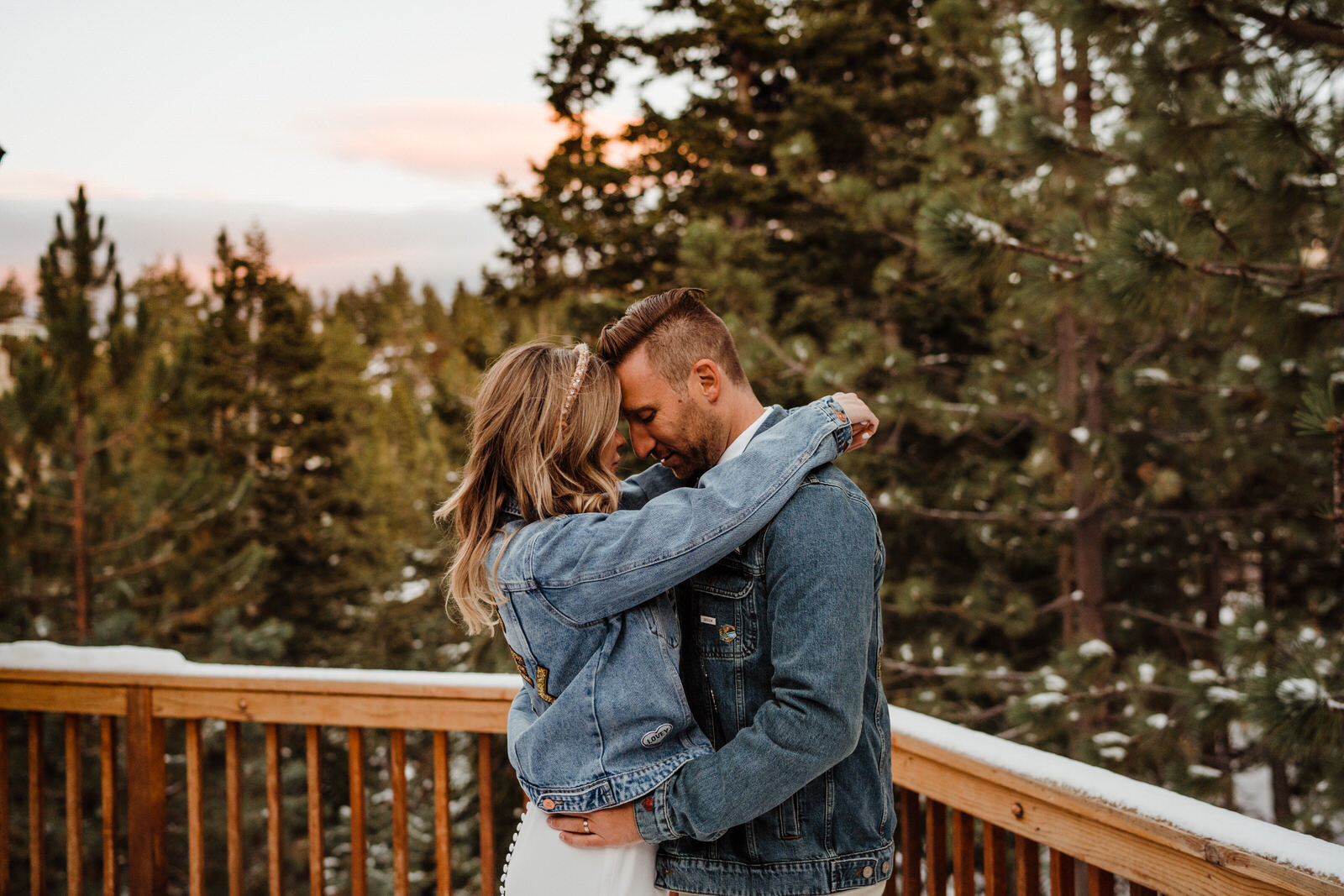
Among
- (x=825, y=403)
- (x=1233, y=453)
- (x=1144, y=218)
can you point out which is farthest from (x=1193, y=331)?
(x=825, y=403)

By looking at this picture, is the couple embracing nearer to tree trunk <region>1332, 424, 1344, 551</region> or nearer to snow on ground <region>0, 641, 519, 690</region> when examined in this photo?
snow on ground <region>0, 641, 519, 690</region>

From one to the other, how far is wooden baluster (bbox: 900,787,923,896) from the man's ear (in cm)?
97

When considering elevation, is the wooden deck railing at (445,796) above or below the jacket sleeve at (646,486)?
below

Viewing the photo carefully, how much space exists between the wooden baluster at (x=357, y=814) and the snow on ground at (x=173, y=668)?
159 mm

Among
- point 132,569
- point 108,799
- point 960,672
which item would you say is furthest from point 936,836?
point 132,569

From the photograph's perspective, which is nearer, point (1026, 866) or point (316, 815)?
point (1026, 866)

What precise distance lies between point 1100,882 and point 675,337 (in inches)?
46.8

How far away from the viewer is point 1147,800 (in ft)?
4.51

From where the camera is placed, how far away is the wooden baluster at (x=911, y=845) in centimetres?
189

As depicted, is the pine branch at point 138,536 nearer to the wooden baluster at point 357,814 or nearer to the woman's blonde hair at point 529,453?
the wooden baluster at point 357,814

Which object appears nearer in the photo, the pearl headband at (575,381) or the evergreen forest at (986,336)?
the pearl headband at (575,381)

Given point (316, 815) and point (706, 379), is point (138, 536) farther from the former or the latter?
point (706, 379)

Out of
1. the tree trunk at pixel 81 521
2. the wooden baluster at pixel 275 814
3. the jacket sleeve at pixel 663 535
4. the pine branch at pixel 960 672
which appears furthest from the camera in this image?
the tree trunk at pixel 81 521

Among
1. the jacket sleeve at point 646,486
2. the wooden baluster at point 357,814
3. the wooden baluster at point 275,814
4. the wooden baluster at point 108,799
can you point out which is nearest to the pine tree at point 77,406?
the wooden baluster at point 108,799
